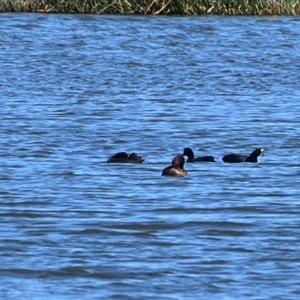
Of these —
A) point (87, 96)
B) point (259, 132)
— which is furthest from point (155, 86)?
point (259, 132)

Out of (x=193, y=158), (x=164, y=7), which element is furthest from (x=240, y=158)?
(x=164, y=7)

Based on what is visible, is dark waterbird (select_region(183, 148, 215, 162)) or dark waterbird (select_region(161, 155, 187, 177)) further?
dark waterbird (select_region(183, 148, 215, 162))

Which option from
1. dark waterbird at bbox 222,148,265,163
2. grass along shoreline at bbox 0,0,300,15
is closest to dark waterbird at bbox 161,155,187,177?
dark waterbird at bbox 222,148,265,163

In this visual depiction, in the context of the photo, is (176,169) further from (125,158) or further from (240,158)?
(240,158)

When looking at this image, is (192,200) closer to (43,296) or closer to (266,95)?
(43,296)

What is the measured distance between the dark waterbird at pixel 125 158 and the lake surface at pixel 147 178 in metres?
0.07

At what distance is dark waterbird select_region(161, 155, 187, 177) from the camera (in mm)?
10594

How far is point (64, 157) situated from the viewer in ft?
38.9

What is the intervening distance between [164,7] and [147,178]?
1852cm

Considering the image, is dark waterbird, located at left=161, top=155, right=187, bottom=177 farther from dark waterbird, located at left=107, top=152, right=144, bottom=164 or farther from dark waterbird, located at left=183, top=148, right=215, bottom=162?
dark waterbird, located at left=183, top=148, right=215, bottom=162

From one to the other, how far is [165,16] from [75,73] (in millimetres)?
9466

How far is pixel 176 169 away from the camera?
10617mm

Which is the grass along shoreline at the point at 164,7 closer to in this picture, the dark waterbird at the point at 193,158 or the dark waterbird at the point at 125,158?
the dark waterbird at the point at 193,158

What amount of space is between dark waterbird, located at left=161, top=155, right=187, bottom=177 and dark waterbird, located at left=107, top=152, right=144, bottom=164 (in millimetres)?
543
